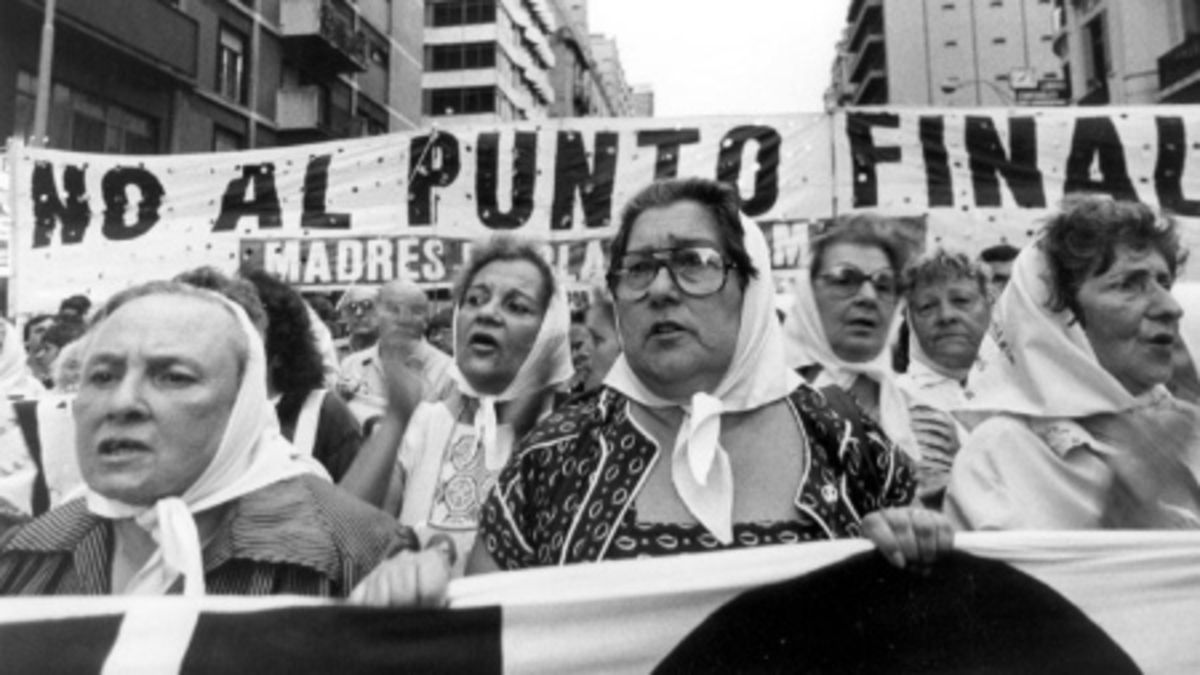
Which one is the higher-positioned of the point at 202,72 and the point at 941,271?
the point at 202,72

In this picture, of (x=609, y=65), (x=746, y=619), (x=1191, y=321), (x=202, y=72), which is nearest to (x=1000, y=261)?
(x=1191, y=321)

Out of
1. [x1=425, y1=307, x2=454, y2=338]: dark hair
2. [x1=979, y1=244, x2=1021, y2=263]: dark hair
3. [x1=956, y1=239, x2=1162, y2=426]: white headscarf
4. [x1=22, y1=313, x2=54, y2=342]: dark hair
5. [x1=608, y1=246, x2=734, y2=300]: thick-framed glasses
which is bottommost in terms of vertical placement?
[x1=956, y1=239, x2=1162, y2=426]: white headscarf

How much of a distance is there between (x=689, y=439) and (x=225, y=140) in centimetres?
2085

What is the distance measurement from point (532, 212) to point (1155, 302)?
407cm

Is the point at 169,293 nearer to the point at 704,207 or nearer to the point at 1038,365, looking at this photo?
the point at 704,207

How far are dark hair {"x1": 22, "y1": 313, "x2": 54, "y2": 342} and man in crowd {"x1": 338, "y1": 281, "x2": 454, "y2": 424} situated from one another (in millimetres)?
2190

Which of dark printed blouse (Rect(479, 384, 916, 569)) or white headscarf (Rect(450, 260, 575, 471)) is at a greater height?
white headscarf (Rect(450, 260, 575, 471))

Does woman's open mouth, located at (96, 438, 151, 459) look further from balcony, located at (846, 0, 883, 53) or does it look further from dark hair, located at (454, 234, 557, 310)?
balcony, located at (846, 0, 883, 53)

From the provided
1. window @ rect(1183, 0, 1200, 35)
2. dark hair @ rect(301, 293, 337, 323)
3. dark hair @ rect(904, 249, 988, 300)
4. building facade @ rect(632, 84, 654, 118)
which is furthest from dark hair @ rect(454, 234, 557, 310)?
building facade @ rect(632, 84, 654, 118)

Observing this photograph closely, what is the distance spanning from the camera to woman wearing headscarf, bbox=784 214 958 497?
9.13ft

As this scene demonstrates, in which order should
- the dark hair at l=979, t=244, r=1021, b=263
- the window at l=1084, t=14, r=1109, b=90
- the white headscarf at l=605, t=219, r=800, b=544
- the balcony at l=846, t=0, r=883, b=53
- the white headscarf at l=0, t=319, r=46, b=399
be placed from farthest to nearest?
the balcony at l=846, t=0, r=883, b=53 < the window at l=1084, t=14, r=1109, b=90 < the dark hair at l=979, t=244, r=1021, b=263 < the white headscarf at l=0, t=319, r=46, b=399 < the white headscarf at l=605, t=219, r=800, b=544

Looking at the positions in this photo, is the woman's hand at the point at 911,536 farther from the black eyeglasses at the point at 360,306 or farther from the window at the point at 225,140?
the window at the point at 225,140

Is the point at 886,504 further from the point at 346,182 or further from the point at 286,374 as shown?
the point at 346,182

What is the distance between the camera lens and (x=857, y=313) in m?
2.78
